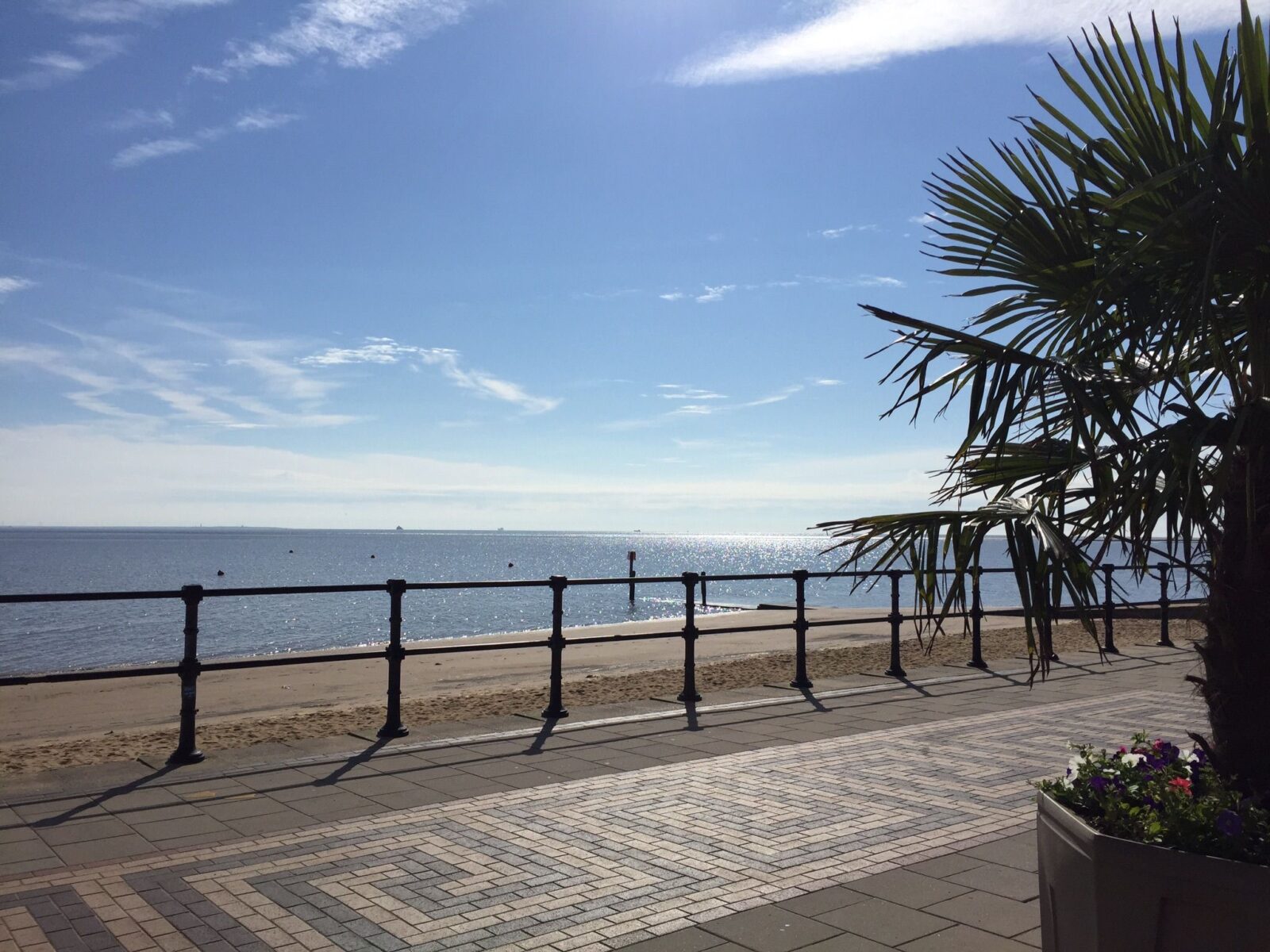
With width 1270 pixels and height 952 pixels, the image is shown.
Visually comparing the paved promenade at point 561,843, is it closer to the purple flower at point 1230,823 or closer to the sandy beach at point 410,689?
the purple flower at point 1230,823

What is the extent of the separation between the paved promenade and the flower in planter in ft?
2.59

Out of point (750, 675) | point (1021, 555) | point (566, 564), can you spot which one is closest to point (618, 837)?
point (1021, 555)

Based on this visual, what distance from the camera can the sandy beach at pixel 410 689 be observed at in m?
9.88

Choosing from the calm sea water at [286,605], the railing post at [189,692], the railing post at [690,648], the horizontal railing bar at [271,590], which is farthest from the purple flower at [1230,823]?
the railing post at [690,648]

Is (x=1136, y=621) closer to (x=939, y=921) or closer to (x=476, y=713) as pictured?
(x=476, y=713)

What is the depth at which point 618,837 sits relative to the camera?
18.1 feet

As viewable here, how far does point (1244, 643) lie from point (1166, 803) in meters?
0.55

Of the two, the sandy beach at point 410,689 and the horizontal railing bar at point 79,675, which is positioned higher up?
the horizontal railing bar at point 79,675

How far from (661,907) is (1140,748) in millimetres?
2014

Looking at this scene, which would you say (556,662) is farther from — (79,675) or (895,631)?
(895,631)

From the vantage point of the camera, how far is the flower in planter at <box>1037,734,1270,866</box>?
3.07 meters

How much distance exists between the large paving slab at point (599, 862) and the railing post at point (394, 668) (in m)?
0.79

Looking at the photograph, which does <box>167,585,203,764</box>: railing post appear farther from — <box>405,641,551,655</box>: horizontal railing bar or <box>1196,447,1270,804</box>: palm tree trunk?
<box>1196,447,1270,804</box>: palm tree trunk

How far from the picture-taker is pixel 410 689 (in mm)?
18594
